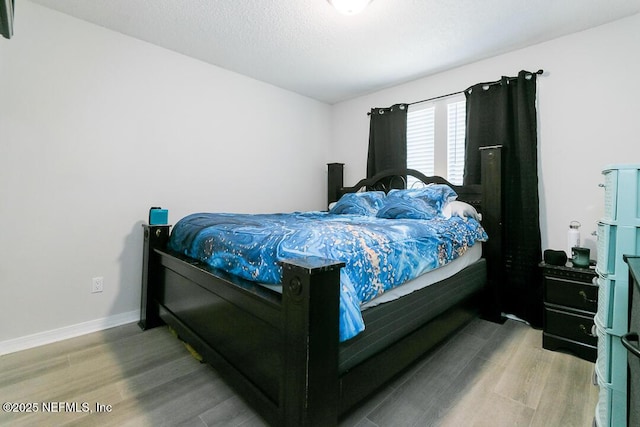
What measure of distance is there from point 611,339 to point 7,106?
3.58 m

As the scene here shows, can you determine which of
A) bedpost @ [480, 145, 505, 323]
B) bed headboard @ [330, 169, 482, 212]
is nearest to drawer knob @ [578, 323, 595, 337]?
bedpost @ [480, 145, 505, 323]

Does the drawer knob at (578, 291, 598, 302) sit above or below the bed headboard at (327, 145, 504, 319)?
below

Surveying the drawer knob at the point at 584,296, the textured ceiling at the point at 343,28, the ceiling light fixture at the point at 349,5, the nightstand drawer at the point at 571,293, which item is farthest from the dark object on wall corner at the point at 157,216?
the drawer knob at the point at 584,296

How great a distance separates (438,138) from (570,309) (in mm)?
1983

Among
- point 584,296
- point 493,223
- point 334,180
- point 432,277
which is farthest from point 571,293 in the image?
point 334,180

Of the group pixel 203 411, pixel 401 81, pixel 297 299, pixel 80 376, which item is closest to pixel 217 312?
pixel 203 411

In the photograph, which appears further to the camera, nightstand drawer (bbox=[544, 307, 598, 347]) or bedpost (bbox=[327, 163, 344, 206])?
bedpost (bbox=[327, 163, 344, 206])

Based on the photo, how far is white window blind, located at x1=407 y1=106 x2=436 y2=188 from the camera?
3291 millimetres

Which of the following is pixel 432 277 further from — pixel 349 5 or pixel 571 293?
pixel 349 5

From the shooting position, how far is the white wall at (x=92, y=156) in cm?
205

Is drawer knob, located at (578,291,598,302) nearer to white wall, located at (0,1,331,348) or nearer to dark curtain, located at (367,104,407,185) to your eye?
dark curtain, located at (367,104,407,185)

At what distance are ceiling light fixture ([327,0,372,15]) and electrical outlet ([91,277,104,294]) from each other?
277 cm

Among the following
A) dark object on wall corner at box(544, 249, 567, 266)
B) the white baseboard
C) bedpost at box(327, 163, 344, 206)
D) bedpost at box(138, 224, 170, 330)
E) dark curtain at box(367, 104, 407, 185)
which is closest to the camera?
the white baseboard

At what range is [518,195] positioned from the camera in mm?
2613
